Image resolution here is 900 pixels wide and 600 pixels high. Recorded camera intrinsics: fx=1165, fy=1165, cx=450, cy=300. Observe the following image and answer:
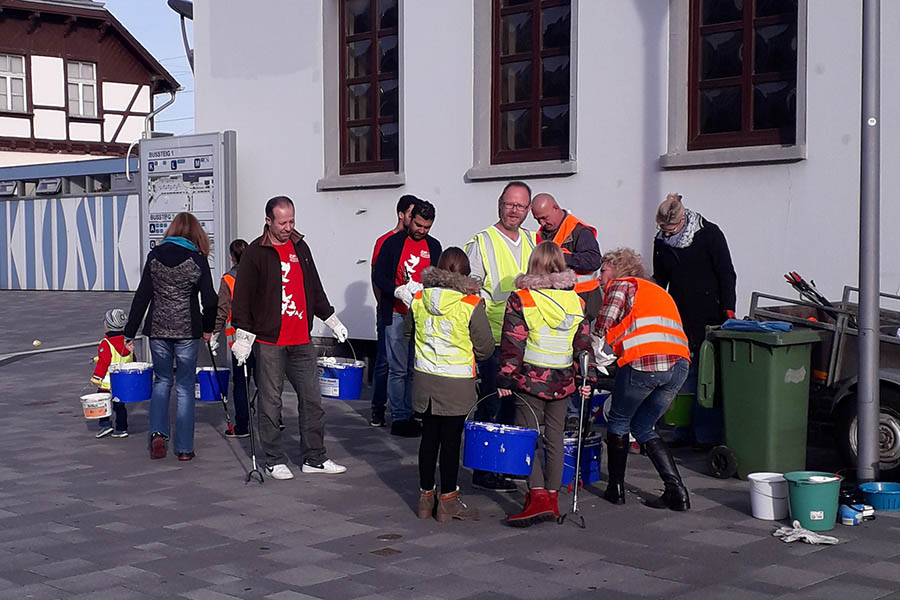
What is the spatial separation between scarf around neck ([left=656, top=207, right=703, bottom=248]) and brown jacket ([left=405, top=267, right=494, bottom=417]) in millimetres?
2497

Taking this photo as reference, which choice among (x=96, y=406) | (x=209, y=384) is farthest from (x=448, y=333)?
(x=96, y=406)

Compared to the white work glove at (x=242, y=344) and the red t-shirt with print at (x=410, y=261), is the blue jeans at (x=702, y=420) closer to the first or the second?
Result: the red t-shirt with print at (x=410, y=261)

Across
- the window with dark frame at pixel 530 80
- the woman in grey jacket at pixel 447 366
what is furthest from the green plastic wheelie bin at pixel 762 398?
the window with dark frame at pixel 530 80

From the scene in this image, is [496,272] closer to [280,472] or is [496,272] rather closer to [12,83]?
[280,472]

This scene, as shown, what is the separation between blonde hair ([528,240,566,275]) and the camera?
6.81m

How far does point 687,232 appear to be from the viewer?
891 centimetres

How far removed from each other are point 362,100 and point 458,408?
25.1ft

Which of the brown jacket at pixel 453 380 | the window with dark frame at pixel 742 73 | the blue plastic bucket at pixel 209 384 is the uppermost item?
the window with dark frame at pixel 742 73

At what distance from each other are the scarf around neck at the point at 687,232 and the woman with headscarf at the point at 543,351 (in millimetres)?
2315

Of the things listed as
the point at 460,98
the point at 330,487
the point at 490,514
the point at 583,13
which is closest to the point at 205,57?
the point at 460,98

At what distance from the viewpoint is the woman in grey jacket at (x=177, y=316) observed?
9.06 metres

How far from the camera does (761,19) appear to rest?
33.4 feet

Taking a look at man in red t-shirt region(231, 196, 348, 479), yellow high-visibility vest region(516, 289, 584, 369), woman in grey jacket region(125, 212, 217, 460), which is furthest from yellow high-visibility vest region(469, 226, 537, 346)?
woman in grey jacket region(125, 212, 217, 460)

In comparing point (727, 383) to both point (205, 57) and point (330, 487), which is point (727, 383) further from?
point (205, 57)
